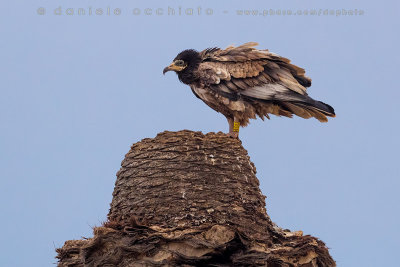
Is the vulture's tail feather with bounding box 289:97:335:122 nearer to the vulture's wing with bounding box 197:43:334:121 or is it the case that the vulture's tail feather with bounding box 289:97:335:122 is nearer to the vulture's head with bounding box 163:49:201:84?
the vulture's wing with bounding box 197:43:334:121

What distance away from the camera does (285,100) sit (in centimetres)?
1442

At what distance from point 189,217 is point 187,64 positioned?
5.05 metres

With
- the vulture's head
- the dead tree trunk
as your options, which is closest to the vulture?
the vulture's head

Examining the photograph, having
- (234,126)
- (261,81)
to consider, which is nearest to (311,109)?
(261,81)

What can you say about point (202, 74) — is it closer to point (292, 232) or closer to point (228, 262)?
point (292, 232)

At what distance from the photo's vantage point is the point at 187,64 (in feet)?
49.5

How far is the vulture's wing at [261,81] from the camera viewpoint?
568 inches

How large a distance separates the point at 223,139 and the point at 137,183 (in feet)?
5.97

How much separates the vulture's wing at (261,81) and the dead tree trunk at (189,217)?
98.5 inches

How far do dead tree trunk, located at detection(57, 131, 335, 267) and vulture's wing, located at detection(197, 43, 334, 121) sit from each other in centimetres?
250

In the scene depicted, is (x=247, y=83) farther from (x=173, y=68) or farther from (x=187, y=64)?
(x=173, y=68)

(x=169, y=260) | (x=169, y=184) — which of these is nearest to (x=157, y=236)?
(x=169, y=260)

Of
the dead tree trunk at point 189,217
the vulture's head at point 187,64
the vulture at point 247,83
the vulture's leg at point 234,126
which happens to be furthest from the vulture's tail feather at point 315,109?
the dead tree trunk at point 189,217

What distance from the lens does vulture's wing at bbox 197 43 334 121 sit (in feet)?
47.3
